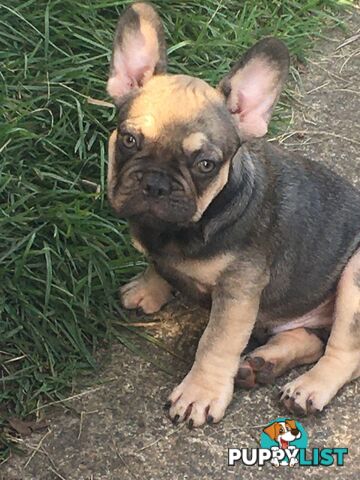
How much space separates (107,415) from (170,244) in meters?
0.82

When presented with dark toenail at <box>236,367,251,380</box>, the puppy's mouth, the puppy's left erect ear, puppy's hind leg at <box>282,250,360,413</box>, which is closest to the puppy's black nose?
the puppy's mouth

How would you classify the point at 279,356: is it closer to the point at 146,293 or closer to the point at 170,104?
the point at 146,293

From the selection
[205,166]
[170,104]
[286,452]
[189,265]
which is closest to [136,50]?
[170,104]

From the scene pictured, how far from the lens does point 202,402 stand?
4.16 meters

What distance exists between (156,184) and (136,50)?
2.32 ft

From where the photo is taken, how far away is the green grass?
4.37m

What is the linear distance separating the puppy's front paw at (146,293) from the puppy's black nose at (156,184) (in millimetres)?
1034

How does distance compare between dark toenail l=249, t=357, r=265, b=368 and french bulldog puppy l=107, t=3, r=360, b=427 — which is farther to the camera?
dark toenail l=249, t=357, r=265, b=368

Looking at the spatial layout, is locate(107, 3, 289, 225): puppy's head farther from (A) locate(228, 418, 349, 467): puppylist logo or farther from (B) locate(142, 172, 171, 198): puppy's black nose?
(A) locate(228, 418, 349, 467): puppylist logo

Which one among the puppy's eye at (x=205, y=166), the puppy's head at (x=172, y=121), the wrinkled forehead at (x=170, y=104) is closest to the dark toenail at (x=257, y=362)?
the puppy's head at (x=172, y=121)

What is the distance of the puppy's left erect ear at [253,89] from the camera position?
3.99 meters

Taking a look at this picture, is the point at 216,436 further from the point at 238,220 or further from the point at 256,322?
the point at 238,220

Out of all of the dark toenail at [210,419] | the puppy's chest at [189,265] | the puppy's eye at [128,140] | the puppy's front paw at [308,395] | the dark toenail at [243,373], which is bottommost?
the dark toenail at [210,419]

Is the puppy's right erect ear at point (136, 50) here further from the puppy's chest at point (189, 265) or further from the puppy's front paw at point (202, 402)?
the puppy's front paw at point (202, 402)
